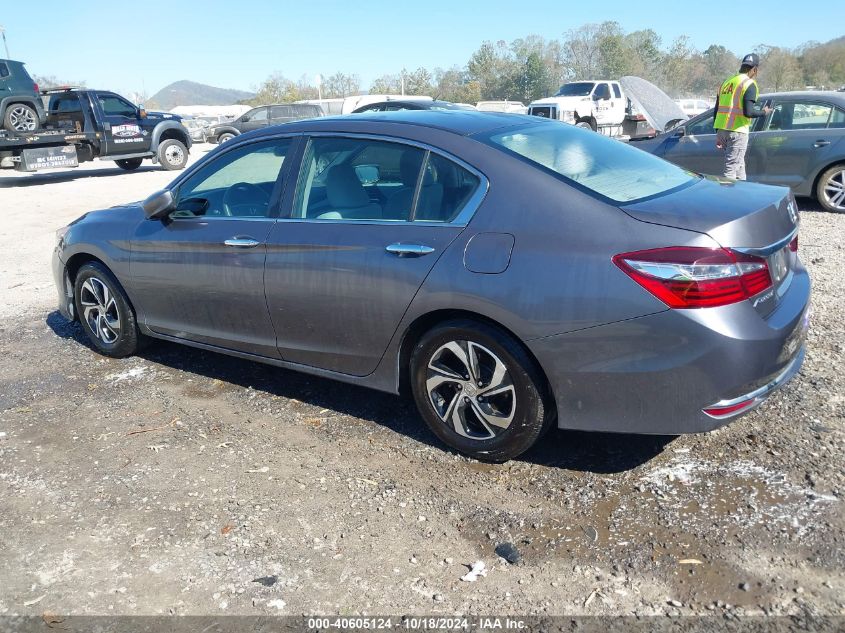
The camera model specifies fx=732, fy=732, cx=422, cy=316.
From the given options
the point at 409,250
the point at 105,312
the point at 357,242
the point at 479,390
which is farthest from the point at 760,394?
the point at 105,312

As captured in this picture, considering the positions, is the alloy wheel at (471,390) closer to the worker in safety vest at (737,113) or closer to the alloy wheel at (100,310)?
the alloy wheel at (100,310)

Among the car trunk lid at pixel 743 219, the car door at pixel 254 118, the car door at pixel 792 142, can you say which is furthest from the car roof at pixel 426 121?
the car door at pixel 254 118

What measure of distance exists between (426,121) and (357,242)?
2.49 ft

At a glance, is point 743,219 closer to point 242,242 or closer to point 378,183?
point 378,183

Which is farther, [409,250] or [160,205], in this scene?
[160,205]

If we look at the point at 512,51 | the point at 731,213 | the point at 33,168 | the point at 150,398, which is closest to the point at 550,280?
the point at 731,213

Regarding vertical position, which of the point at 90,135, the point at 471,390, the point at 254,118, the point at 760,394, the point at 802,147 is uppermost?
the point at 802,147

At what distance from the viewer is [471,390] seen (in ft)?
11.5

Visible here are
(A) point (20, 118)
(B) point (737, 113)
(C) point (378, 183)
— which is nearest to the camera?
(C) point (378, 183)

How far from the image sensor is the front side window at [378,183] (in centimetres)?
356

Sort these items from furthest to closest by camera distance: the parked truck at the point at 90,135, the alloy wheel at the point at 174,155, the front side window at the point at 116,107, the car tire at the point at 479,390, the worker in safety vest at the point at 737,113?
the alloy wheel at the point at 174,155, the front side window at the point at 116,107, the parked truck at the point at 90,135, the worker in safety vest at the point at 737,113, the car tire at the point at 479,390

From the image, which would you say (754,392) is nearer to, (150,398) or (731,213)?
(731,213)

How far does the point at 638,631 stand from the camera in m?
2.45

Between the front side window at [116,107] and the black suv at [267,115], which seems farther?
the black suv at [267,115]
